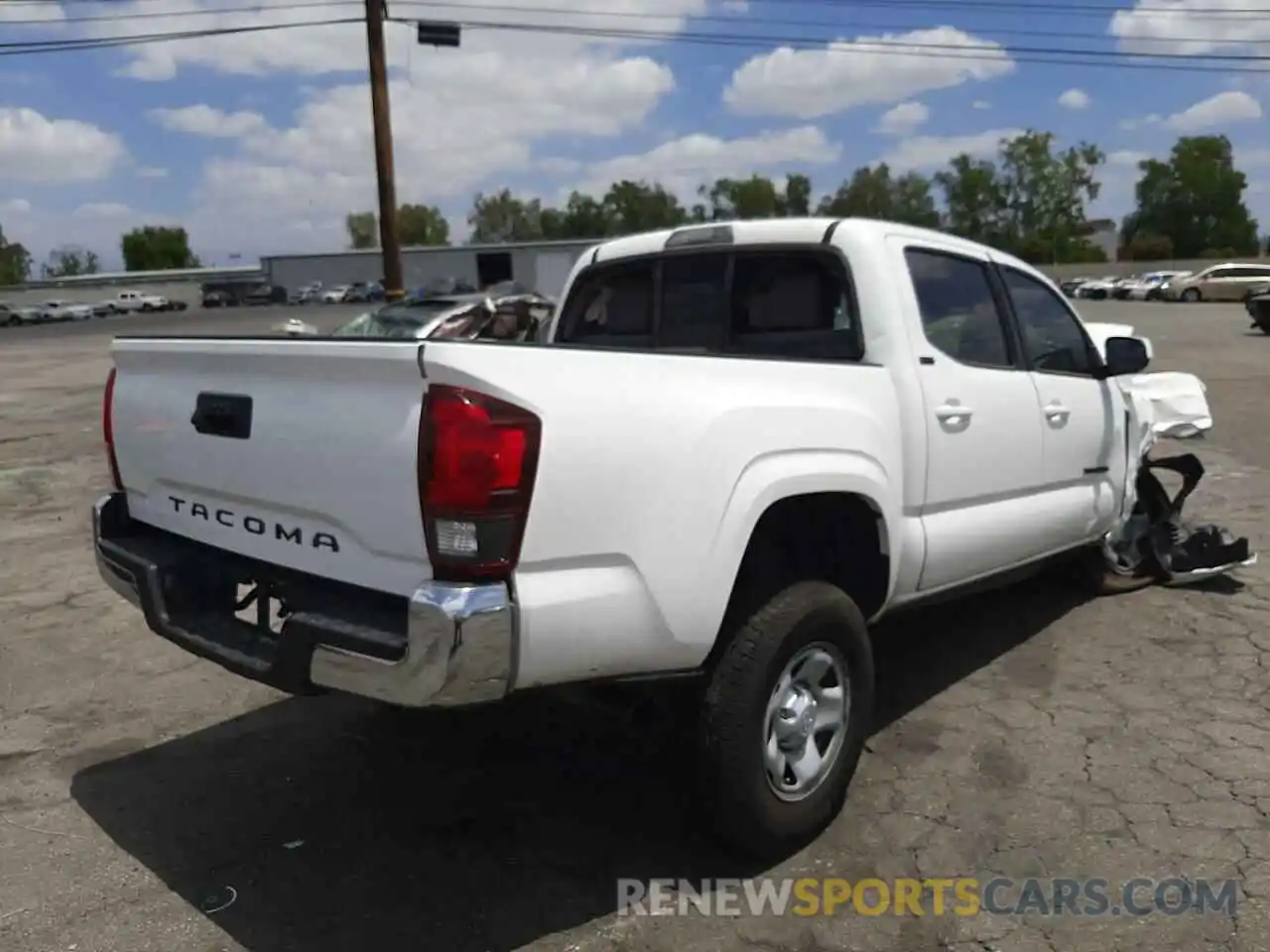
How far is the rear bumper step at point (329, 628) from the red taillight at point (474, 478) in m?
0.08

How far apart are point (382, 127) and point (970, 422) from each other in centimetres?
1451

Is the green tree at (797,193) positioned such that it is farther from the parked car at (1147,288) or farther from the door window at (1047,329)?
the door window at (1047,329)

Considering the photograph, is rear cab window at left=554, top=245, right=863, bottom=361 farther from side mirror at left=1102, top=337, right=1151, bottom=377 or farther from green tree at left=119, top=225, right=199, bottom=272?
green tree at left=119, top=225, right=199, bottom=272

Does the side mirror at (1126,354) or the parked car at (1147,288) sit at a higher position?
the side mirror at (1126,354)

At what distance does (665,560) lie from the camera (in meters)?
2.83

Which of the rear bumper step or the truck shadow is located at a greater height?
the rear bumper step

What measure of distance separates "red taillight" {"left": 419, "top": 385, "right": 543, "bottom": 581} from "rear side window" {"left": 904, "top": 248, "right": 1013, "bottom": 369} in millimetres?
2029

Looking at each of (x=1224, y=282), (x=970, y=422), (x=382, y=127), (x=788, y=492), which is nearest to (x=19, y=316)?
(x=382, y=127)

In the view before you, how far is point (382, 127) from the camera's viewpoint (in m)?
16.6

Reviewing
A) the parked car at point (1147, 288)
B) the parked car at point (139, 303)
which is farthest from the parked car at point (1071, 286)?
the parked car at point (139, 303)

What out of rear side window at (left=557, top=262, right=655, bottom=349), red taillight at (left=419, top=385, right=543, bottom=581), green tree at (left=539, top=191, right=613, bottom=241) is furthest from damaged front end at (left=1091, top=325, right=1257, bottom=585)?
green tree at (left=539, top=191, right=613, bottom=241)

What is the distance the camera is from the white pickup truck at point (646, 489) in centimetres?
257

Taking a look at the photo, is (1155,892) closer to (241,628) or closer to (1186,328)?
(241,628)

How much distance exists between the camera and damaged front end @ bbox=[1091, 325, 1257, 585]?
5.97 meters
